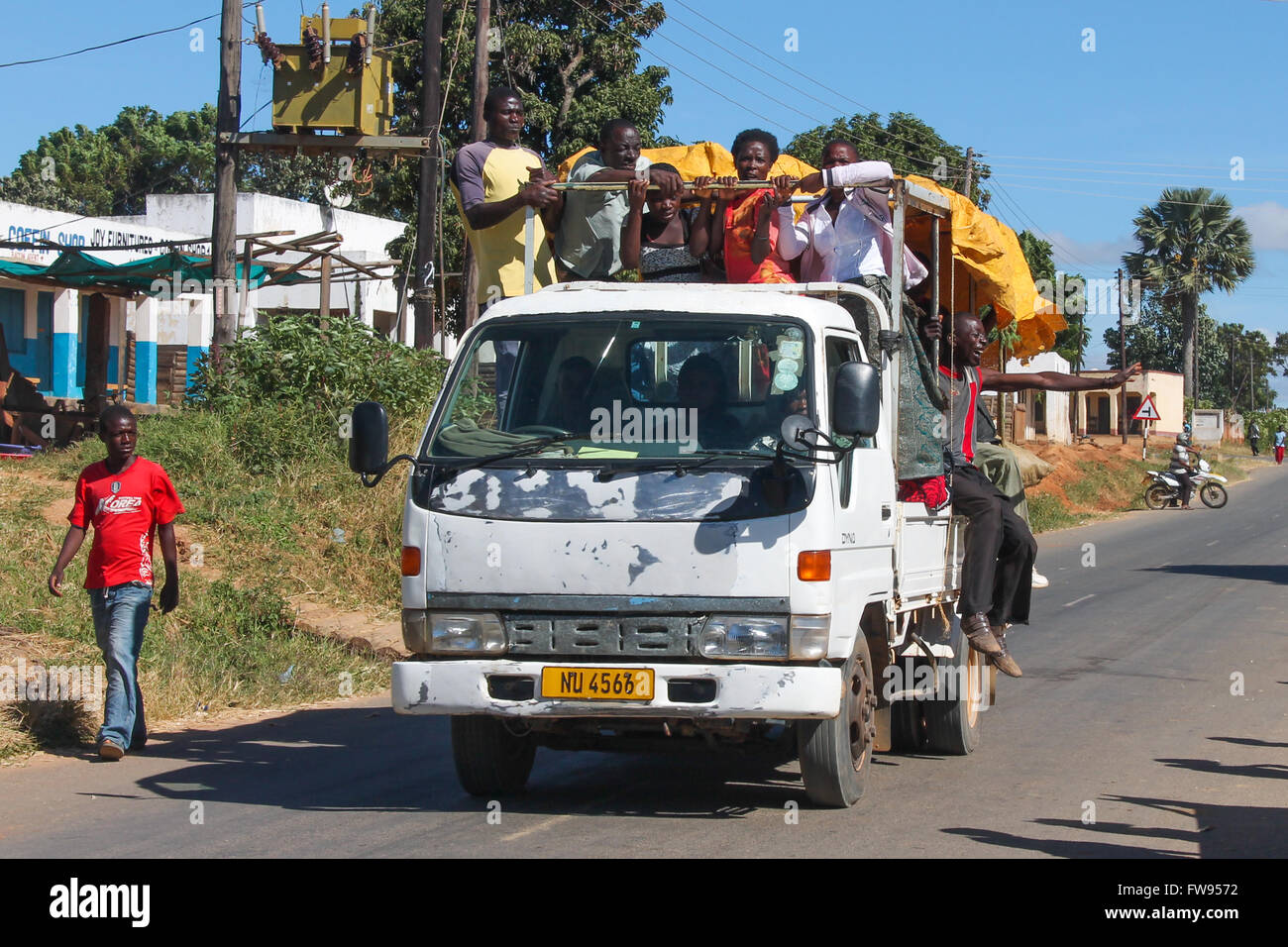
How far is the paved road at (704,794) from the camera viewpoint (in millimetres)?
6137

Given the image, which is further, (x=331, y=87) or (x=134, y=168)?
Result: (x=134, y=168)

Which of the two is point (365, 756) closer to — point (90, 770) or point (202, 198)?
point (90, 770)

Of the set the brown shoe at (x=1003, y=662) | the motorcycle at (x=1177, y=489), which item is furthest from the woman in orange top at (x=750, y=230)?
the motorcycle at (x=1177, y=489)

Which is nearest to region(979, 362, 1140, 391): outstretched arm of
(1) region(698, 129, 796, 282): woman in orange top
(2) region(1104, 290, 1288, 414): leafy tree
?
(1) region(698, 129, 796, 282): woman in orange top

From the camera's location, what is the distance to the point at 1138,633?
1475 cm

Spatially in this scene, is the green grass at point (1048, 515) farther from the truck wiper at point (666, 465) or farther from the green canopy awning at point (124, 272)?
the truck wiper at point (666, 465)

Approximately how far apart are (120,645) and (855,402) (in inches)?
172

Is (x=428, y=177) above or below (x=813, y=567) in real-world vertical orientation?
above

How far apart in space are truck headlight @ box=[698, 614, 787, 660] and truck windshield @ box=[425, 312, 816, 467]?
2.31 feet

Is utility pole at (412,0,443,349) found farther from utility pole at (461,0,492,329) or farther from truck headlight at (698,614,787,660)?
truck headlight at (698,614,787,660)

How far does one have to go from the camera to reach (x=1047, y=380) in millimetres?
8688

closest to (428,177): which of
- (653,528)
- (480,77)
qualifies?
(480,77)

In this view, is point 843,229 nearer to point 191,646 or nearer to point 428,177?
point 191,646

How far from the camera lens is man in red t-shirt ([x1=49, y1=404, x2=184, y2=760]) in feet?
26.5
